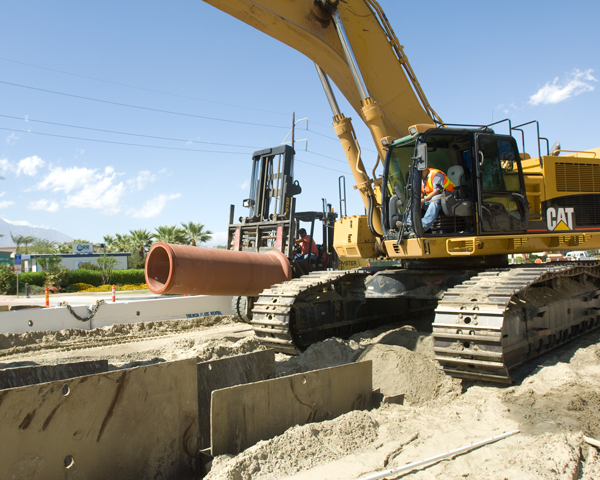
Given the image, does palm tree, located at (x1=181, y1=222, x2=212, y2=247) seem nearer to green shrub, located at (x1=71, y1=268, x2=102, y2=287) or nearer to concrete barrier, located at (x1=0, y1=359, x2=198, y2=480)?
green shrub, located at (x1=71, y1=268, x2=102, y2=287)

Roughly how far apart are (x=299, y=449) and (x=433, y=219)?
136 inches

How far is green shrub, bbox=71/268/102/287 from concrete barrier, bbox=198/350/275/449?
2827cm

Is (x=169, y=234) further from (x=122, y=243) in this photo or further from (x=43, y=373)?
(x=43, y=373)

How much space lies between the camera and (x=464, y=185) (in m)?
6.23

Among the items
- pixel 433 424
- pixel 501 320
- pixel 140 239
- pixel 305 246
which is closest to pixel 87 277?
pixel 140 239

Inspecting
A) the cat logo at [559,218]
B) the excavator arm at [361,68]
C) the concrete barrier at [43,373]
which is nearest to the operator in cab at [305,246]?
the excavator arm at [361,68]

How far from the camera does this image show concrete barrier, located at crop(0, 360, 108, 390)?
4246mm

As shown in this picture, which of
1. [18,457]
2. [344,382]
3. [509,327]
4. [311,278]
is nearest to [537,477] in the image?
[344,382]

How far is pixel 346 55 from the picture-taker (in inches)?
268

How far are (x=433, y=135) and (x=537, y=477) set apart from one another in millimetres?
4116

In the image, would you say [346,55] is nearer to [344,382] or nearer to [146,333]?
[344,382]

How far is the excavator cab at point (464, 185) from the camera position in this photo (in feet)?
19.9

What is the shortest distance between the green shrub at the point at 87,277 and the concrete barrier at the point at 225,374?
28.3 metres

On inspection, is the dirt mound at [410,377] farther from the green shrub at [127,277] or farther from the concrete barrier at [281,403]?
the green shrub at [127,277]
